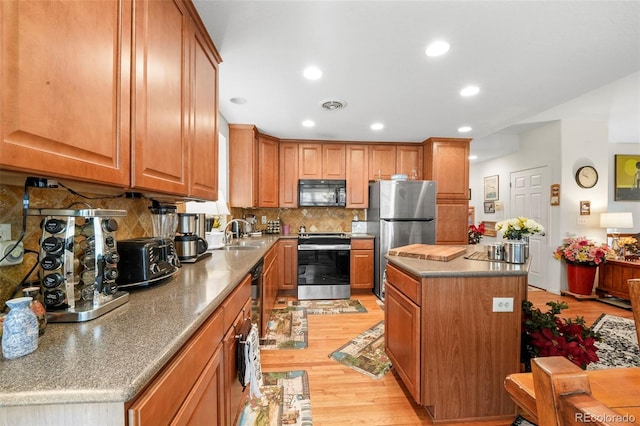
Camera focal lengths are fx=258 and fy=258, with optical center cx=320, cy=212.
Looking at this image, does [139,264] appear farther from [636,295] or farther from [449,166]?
[449,166]

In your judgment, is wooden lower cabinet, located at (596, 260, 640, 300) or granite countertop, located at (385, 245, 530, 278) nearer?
granite countertop, located at (385, 245, 530, 278)

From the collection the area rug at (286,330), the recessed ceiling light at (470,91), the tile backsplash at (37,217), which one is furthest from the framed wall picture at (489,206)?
the tile backsplash at (37,217)

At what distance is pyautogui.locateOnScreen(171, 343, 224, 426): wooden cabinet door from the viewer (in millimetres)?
761

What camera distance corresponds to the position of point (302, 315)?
3.10m

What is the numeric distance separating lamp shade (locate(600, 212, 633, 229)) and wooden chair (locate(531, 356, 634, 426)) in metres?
4.98

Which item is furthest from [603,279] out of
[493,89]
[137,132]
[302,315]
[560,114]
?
[137,132]

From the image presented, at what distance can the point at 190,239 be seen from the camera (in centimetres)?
172

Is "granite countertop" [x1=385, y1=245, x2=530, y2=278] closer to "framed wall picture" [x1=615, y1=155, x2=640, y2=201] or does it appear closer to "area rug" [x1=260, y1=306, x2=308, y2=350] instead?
"area rug" [x1=260, y1=306, x2=308, y2=350]

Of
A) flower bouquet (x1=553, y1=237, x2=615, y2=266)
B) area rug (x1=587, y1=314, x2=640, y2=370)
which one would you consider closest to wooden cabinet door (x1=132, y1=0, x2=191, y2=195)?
area rug (x1=587, y1=314, x2=640, y2=370)

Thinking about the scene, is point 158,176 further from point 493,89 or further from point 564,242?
point 564,242

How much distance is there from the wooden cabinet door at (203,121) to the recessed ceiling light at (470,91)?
2.21 metres

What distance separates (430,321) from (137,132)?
5.62ft

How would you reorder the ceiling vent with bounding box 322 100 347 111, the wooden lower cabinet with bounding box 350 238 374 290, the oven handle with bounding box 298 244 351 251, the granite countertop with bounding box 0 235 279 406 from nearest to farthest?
the granite countertop with bounding box 0 235 279 406, the ceiling vent with bounding box 322 100 347 111, the oven handle with bounding box 298 244 351 251, the wooden lower cabinet with bounding box 350 238 374 290

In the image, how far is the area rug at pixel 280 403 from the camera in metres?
1.55
